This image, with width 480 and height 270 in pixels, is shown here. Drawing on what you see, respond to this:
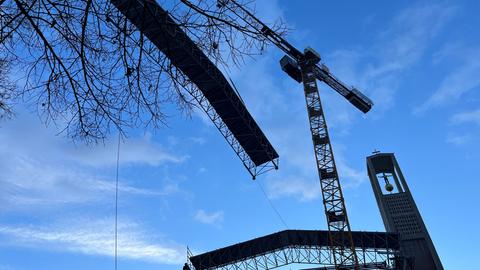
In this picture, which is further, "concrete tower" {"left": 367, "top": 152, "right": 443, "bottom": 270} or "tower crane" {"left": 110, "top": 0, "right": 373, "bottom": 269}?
"concrete tower" {"left": 367, "top": 152, "right": 443, "bottom": 270}

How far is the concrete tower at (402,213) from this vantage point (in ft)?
155

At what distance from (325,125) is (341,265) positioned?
11.1 metres

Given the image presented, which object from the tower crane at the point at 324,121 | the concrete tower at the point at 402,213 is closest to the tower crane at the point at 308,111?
the tower crane at the point at 324,121

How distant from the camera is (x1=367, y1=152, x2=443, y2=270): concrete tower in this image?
4718 cm

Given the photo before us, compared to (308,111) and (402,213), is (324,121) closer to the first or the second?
(308,111)

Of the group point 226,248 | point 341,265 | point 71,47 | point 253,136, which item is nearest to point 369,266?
point 341,265

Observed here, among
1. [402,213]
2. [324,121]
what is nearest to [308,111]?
[324,121]

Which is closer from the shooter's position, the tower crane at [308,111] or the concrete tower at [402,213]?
the tower crane at [308,111]

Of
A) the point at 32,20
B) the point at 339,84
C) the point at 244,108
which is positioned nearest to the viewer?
the point at 32,20

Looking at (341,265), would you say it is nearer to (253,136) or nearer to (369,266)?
(369,266)

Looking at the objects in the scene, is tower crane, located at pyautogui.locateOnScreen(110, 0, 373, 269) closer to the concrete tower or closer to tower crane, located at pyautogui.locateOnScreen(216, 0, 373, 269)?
tower crane, located at pyautogui.locateOnScreen(216, 0, 373, 269)

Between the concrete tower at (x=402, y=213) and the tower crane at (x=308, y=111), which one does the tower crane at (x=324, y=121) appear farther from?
the concrete tower at (x=402, y=213)

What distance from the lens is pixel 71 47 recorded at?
3355 millimetres

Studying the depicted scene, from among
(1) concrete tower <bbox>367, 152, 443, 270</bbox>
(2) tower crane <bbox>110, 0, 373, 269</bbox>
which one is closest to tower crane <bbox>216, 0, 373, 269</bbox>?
(2) tower crane <bbox>110, 0, 373, 269</bbox>
